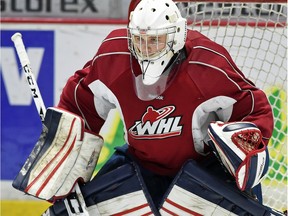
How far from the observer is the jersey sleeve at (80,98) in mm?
2494

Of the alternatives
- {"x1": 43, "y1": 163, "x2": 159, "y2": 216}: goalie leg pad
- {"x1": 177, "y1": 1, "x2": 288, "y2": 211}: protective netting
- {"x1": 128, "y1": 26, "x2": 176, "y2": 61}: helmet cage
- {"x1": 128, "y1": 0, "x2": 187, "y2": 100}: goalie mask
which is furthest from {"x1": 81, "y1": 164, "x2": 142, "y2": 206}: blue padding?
{"x1": 177, "y1": 1, "x2": 288, "y2": 211}: protective netting

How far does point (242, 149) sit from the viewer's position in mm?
2273

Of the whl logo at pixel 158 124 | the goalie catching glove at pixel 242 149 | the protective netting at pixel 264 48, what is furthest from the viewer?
the protective netting at pixel 264 48

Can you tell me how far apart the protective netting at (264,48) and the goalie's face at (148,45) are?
1.79 feet

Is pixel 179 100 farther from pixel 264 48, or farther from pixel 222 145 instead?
pixel 264 48

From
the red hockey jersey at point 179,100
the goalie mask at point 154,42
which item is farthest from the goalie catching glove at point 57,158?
the goalie mask at point 154,42

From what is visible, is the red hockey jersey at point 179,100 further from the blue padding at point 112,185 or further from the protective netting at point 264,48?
the protective netting at point 264,48

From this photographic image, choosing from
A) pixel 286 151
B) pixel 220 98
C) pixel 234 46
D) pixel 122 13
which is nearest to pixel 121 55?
pixel 220 98

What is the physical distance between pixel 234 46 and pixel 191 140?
620 millimetres

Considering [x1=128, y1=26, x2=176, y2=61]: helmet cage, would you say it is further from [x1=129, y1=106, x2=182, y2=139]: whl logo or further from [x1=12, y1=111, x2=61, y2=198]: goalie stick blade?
[x1=12, y1=111, x2=61, y2=198]: goalie stick blade

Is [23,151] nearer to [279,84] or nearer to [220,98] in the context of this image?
[279,84]

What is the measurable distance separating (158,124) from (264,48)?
701 millimetres

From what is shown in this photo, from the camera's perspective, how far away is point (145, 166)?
2518 millimetres

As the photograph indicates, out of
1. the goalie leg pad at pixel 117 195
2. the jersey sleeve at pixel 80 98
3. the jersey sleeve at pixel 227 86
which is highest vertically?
the jersey sleeve at pixel 227 86
